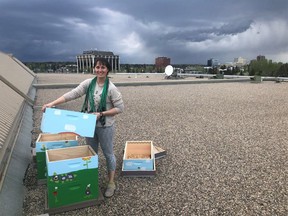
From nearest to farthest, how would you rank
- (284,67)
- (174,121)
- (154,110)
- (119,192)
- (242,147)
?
1. (119,192)
2. (242,147)
3. (174,121)
4. (154,110)
5. (284,67)

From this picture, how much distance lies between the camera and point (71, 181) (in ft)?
12.2

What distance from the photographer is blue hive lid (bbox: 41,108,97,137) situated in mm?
3484

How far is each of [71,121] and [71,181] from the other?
83 cm

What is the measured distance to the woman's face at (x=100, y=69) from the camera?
12.0ft

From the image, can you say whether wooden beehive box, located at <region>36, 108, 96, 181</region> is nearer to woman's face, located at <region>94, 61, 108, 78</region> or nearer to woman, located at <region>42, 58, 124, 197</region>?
woman, located at <region>42, 58, 124, 197</region>

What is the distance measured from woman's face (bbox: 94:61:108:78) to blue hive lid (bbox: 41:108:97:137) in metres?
0.56

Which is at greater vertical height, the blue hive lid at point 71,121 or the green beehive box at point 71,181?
the blue hive lid at point 71,121

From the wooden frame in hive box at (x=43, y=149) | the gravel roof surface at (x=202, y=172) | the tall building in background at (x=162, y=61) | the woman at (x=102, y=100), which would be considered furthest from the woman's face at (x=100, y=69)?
the tall building in background at (x=162, y=61)

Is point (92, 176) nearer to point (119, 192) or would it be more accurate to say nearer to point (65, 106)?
point (119, 192)

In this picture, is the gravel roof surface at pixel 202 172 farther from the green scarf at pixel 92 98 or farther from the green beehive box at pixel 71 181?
the green scarf at pixel 92 98

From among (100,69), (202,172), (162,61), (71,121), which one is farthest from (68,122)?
(162,61)

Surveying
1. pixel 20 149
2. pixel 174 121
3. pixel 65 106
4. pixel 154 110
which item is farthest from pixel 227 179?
pixel 65 106

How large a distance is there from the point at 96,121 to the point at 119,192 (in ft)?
4.62

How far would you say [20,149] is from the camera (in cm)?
554
